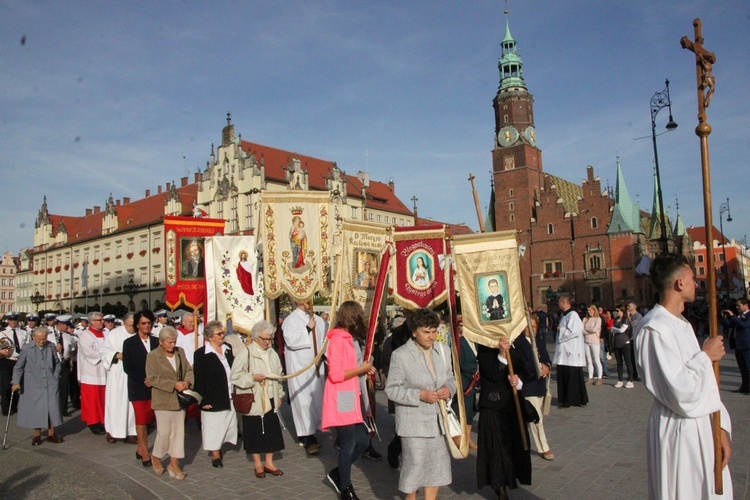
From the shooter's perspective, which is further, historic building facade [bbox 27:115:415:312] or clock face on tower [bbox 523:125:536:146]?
clock face on tower [bbox 523:125:536:146]

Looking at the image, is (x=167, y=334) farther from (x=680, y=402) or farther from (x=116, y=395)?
(x=680, y=402)

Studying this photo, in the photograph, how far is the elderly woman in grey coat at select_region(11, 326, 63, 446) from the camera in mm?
9594

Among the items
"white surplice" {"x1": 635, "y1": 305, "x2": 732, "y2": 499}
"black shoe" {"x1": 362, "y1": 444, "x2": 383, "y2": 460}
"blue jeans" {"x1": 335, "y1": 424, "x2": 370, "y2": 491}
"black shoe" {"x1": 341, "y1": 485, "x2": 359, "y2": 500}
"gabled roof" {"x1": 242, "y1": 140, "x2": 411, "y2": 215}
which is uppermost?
"gabled roof" {"x1": 242, "y1": 140, "x2": 411, "y2": 215}

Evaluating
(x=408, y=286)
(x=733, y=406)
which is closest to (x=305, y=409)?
(x=408, y=286)

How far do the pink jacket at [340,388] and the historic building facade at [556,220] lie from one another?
5387 centimetres

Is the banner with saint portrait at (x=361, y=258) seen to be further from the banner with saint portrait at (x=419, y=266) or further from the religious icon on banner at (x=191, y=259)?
the religious icon on banner at (x=191, y=259)

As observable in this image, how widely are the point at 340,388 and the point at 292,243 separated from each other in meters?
3.58

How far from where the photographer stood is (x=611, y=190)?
72750mm

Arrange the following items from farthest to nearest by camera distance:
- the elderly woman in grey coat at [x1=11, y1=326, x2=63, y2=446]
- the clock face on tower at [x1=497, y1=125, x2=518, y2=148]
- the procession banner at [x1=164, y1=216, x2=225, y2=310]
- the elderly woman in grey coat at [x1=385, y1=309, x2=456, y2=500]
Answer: the clock face on tower at [x1=497, y1=125, x2=518, y2=148] → the procession banner at [x1=164, y1=216, x2=225, y2=310] → the elderly woman in grey coat at [x1=11, y1=326, x2=63, y2=446] → the elderly woman in grey coat at [x1=385, y1=309, x2=456, y2=500]

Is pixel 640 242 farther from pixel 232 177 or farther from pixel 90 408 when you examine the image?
pixel 90 408

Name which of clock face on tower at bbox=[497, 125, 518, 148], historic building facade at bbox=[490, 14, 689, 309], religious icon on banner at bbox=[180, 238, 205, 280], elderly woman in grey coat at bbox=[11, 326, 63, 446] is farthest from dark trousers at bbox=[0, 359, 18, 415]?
clock face on tower at bbox=[497, 125, 518, 148]

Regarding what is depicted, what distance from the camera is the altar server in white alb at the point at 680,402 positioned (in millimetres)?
3289

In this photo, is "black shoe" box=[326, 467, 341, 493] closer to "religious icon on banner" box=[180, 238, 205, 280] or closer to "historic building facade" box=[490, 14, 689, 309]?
"religious icon on banner" box=[180, 238, 205, 280]

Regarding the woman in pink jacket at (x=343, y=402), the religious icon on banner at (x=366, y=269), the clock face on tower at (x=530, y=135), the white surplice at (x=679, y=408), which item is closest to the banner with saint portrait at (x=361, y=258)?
the religious icon on banner at (x=366, y=269)
